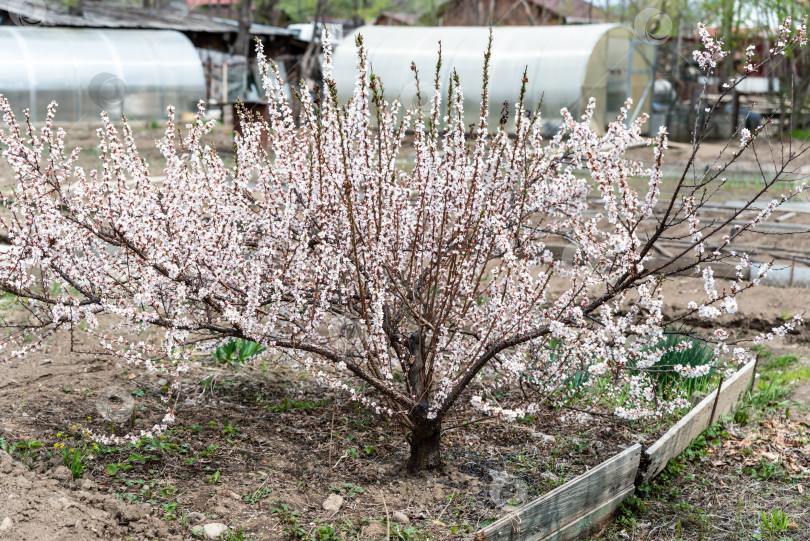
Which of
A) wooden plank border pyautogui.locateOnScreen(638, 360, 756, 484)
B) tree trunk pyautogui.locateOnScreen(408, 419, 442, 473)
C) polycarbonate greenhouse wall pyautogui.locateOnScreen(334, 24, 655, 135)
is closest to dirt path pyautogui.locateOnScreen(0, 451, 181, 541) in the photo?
tree trunk pyautogui.locateOnScreen(408, 419, 442, 473)

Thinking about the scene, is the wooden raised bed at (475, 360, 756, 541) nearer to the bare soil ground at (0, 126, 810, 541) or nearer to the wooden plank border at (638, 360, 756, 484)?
the wooden plank border at (638, 360, 756, 484)

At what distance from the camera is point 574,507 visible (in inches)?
148

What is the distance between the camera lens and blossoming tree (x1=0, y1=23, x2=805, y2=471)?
370 centimetres

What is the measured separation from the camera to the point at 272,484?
4.05m

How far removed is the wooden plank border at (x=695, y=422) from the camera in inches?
170

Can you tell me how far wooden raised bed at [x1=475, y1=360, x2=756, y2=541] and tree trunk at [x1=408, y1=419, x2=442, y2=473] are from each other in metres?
0.82

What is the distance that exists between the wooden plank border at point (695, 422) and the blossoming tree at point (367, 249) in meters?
0.32

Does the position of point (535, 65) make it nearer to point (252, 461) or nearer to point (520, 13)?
point (252, 461)

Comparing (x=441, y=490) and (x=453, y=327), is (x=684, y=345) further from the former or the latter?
(x=441, y=490)

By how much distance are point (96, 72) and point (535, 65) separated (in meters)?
10.00

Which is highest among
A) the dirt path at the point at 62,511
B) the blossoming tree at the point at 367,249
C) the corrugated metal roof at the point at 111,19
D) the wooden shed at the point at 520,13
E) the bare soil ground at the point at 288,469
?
the wooden shed at the point at 520,13

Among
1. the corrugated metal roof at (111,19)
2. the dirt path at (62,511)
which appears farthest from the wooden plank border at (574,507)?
the corrugated metal roof at (111,19)

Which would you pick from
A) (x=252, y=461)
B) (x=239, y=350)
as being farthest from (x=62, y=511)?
(x=239, y=350)

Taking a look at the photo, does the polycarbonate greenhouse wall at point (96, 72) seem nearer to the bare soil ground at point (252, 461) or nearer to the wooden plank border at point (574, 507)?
the bare soil ground at point (252, 461)
